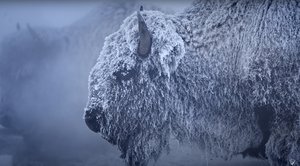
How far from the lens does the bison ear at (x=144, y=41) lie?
3137 mm

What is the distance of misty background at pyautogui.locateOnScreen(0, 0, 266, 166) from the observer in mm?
4738

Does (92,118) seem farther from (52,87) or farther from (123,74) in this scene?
(52,87)

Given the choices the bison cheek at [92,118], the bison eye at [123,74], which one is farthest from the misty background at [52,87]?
the bison eye at [123,74]

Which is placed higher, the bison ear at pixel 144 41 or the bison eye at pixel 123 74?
the bison ear at pixel 144 41

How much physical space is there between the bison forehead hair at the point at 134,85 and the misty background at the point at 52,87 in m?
1.34

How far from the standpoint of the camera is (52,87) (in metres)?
4.91

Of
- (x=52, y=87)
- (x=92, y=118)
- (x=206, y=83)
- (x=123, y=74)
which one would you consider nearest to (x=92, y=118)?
(x=92, y=118)

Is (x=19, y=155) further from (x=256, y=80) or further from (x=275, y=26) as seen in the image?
(x=275, y=26)

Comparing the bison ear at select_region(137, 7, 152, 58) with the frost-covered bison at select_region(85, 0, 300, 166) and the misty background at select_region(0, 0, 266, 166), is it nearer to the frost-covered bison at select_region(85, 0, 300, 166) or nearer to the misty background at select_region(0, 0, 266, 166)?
the frost-covered bison at select_region(85, 0, 300, 166)

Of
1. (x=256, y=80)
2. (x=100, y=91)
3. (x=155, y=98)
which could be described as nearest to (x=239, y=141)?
(x=256, y=80)

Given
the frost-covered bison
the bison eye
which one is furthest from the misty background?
the bison eye

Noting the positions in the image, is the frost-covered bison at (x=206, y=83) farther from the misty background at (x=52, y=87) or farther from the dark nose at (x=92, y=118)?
the misty background at (x=52, y=87)

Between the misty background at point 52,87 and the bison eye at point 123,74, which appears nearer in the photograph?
the bison eye at point 123,74

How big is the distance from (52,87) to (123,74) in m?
2.00
